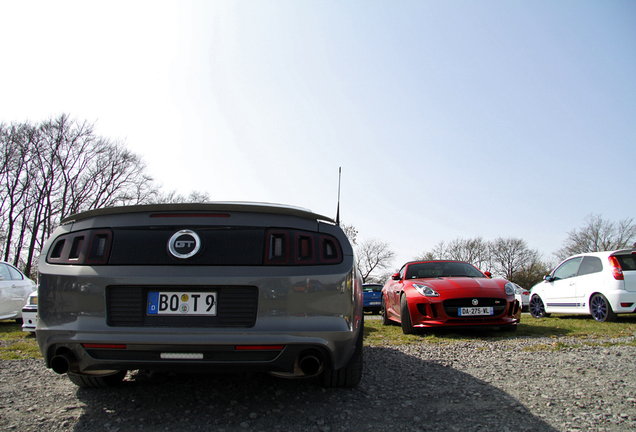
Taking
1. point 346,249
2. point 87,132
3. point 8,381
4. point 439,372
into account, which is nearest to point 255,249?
point 346,249

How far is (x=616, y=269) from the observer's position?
317 inches

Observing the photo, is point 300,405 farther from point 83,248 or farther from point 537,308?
point 537,308

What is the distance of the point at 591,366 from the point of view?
373cm

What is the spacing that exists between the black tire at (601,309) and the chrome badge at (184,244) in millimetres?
8555

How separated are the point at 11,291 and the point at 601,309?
39.4 ft

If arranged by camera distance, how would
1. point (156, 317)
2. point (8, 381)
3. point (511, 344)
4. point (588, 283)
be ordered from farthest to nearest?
point (588, 283) < point (511, 344) < point (8, 381) < point (156, 317)

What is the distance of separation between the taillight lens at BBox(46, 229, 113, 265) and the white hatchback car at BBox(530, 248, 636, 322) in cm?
879

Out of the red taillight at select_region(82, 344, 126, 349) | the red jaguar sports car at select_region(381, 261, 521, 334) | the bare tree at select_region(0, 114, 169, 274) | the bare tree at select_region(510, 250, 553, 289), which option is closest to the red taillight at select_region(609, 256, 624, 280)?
the red jaguar sports car at select_region(381, 261, 521, 334)

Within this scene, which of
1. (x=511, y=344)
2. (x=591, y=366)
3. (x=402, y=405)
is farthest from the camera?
(x=511, y=344)

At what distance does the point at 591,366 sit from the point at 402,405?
208 cm

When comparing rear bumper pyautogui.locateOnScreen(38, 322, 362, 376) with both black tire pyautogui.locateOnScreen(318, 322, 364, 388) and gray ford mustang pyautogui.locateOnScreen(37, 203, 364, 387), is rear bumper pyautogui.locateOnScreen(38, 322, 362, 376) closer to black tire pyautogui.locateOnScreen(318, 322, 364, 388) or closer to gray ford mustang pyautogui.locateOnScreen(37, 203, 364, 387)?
gray ford mustang pyautogui.locateOnScreen(37, 203, 364, 387)

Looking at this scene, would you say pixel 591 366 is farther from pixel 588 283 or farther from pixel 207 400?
pixel 588 283

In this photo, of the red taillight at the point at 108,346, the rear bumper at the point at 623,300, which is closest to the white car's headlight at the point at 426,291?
the rear bumper at the point at 623,300

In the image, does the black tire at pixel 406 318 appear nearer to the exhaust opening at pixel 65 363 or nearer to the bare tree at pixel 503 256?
the exhaust opening at pixel 65 363
